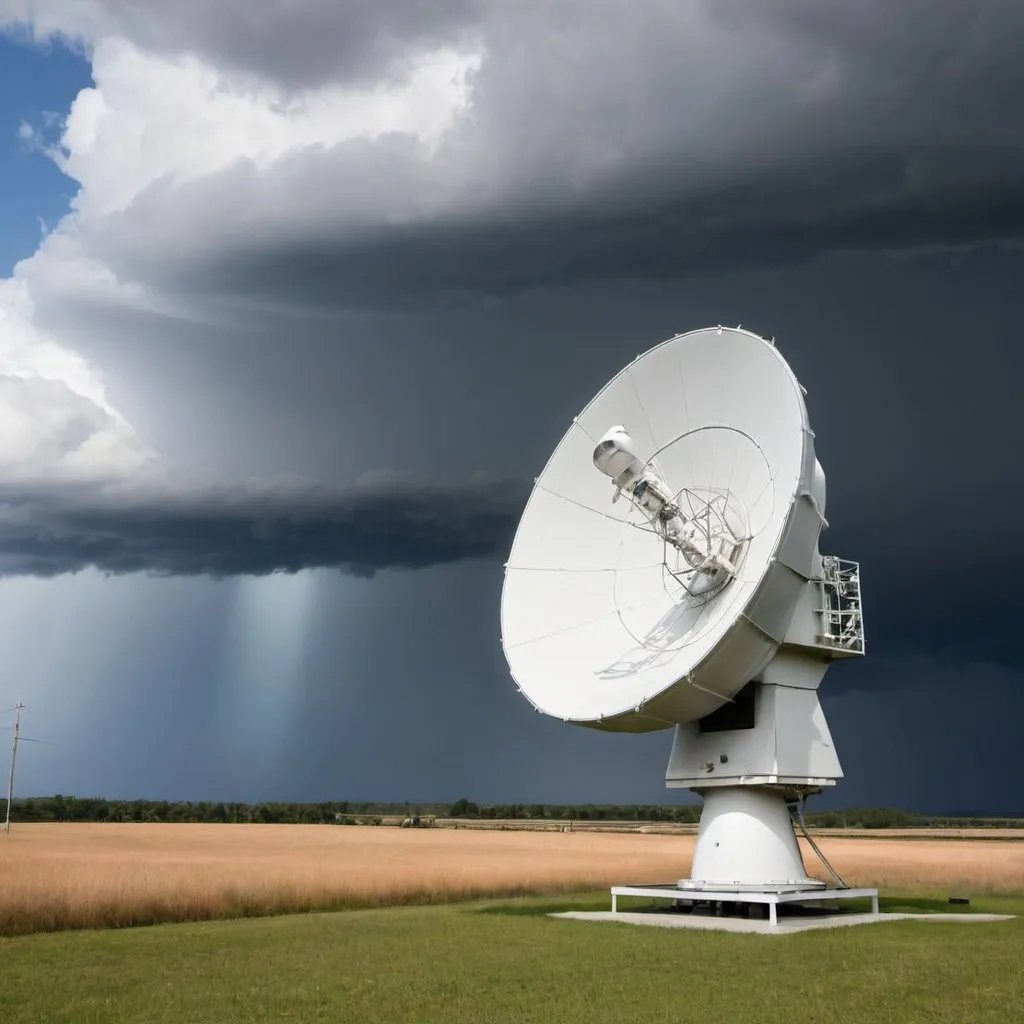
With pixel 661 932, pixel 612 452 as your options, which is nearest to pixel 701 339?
pixel 612 452

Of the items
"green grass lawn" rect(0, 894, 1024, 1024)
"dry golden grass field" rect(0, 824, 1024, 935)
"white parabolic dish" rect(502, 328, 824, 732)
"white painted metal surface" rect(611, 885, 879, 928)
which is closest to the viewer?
"green grass lawn" rect(0, 894, 1024, 1024)

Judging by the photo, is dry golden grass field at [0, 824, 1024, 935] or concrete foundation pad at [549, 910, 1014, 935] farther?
dry golden grass field at [0, 824, 1024, 935]

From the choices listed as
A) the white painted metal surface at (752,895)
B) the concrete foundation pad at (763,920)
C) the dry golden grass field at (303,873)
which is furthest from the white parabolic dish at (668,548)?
the dry golden grass field at (303,873)

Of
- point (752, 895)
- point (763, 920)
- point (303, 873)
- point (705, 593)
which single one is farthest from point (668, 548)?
point (303, 873)

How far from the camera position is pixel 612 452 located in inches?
1022

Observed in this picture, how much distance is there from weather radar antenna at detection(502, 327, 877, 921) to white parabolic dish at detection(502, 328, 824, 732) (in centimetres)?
4

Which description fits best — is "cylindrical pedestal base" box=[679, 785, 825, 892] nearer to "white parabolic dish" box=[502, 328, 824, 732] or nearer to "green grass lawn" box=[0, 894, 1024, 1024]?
"green grass lawn" box=[0, 894, 1024, 1024]

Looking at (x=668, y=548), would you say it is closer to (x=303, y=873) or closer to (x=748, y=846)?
(x=748, y=846)

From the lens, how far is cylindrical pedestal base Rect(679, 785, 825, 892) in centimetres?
2739

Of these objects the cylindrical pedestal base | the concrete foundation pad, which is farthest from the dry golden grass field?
the cylindrical pedestal base

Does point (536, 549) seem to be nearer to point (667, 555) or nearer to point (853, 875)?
point (667, 555)

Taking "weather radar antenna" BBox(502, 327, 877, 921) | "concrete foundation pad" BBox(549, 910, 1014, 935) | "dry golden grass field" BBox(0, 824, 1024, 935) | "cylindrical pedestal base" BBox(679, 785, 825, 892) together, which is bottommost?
"dry golden grass field" BBox(0, 824, 1024, 935)

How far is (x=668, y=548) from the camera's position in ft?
95.4

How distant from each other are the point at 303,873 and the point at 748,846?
60.3ft
